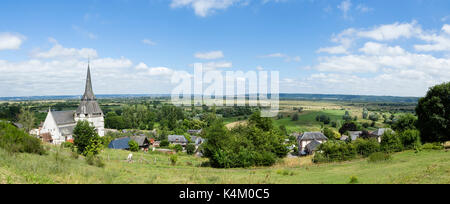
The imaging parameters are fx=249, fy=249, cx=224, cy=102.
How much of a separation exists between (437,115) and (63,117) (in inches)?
2529

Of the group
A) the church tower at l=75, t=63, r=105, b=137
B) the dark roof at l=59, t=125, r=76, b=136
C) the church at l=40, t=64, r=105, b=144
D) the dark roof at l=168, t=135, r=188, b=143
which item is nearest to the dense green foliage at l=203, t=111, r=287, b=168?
the church at l=40, t=64, r=105, b=144

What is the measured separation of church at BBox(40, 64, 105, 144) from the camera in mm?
51062

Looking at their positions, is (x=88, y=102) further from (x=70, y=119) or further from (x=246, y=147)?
(x=246, y=147)

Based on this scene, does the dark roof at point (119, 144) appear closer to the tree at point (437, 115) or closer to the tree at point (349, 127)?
the tree at point (437, 115)

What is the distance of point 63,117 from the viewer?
5397 centimetres

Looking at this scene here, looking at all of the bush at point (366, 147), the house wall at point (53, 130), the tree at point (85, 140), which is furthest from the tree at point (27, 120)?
the bush at point (366, 147)

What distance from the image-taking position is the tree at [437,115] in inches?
1065

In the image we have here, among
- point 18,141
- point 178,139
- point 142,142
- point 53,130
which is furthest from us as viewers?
point 178,139

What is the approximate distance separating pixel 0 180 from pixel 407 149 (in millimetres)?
31438

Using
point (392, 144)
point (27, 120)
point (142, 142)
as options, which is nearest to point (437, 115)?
point (392, 144)
